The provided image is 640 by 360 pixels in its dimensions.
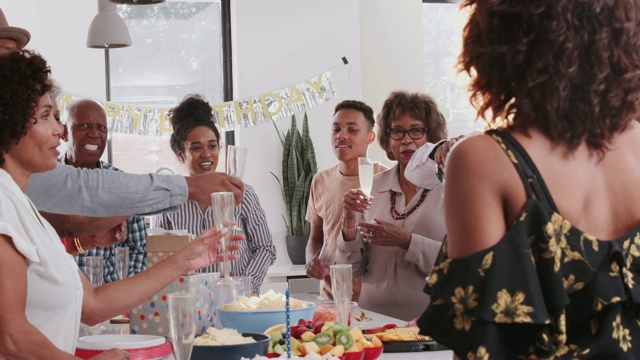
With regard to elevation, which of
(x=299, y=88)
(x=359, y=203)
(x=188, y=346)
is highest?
(x=299, y=88)

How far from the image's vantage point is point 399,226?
366cm

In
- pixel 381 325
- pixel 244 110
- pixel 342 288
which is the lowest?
pixel 381 325

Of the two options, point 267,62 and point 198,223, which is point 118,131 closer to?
point 267,62

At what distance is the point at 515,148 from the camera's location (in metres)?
1.29

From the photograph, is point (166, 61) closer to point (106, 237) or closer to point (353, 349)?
point (106, 237)

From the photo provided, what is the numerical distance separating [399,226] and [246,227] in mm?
1058

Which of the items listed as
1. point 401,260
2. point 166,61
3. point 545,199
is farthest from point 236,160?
point 166,61

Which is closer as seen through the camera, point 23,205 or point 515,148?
point 515,148

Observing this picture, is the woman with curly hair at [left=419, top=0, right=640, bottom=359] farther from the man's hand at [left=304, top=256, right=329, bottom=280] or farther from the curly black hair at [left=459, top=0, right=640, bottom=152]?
the man's hand at [left=304, top=256, right=329, bottom=280]

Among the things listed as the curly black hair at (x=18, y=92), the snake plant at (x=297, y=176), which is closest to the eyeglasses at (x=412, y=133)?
the curly black hair at (x=18, y=92)

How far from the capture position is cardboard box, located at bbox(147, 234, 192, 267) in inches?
111

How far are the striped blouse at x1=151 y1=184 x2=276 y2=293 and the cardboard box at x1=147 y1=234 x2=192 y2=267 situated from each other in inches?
52.4

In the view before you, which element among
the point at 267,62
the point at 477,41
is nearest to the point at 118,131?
the point at 267,62

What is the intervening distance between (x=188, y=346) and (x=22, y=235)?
0.53 meters
